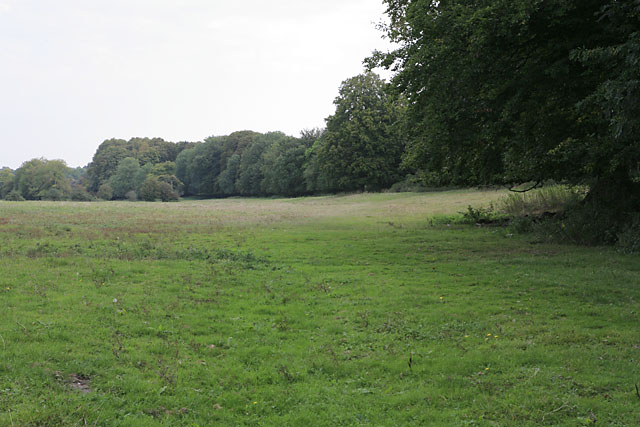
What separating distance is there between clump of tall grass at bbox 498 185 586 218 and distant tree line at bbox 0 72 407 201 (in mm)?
8925

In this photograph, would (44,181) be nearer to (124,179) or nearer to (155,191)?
(124,179)

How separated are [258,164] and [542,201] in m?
89.4

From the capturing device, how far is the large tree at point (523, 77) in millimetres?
13688

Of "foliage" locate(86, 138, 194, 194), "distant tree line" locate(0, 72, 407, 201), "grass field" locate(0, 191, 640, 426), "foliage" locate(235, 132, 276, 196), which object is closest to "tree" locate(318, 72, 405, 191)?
"distant tree line" locate(0, 72, 407, 201)

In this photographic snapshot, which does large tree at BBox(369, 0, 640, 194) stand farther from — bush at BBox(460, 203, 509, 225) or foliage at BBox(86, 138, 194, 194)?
foliage at BBox(86, 138, 194, 194)

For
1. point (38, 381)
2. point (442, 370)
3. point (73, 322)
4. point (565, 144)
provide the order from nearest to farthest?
point (38, 381), point (442, 370), point (73, 322), point (565, 144)

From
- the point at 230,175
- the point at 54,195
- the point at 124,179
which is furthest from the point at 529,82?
the point at 124,179

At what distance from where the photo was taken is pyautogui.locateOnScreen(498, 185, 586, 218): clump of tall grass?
24.0m

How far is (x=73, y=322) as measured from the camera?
8.47m

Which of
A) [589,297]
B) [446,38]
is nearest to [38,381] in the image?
[589,297]

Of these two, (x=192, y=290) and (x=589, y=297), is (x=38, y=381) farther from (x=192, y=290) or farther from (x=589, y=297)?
(x=589, y=297)

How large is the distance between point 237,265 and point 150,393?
9.57m

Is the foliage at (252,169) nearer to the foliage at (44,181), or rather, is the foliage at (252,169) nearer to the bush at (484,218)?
the foliage at (44,181)

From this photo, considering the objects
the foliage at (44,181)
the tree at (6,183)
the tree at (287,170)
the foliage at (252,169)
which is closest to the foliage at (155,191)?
the foliage at (44,181)
